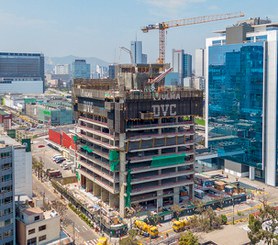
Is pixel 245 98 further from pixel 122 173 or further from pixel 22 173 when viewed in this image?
pixel 22 173

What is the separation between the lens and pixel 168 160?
73125 millimetres

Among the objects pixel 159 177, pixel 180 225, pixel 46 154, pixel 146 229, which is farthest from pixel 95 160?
pixel 46 154

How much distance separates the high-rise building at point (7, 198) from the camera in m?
55.5

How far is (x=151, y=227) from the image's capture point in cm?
6400

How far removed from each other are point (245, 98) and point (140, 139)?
36.6 m

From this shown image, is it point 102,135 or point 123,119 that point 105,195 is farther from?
point 123,119

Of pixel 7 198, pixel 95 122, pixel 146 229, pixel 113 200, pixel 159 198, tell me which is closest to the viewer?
pixel 7 198

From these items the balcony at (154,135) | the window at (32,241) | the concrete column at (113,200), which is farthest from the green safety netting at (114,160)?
the window at (32,241)

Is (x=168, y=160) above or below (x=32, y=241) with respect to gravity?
above

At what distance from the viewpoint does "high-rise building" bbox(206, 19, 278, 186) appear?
292ft

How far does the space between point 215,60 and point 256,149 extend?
26.6m

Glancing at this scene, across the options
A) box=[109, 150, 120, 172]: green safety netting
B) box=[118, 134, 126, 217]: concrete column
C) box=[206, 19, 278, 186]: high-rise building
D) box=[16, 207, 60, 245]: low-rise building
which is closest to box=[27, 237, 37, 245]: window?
box=[16, 207, 60, 245]: low-rise building

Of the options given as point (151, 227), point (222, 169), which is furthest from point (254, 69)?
point (151, 227)

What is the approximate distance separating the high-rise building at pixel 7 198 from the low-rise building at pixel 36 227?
4.49 ft
